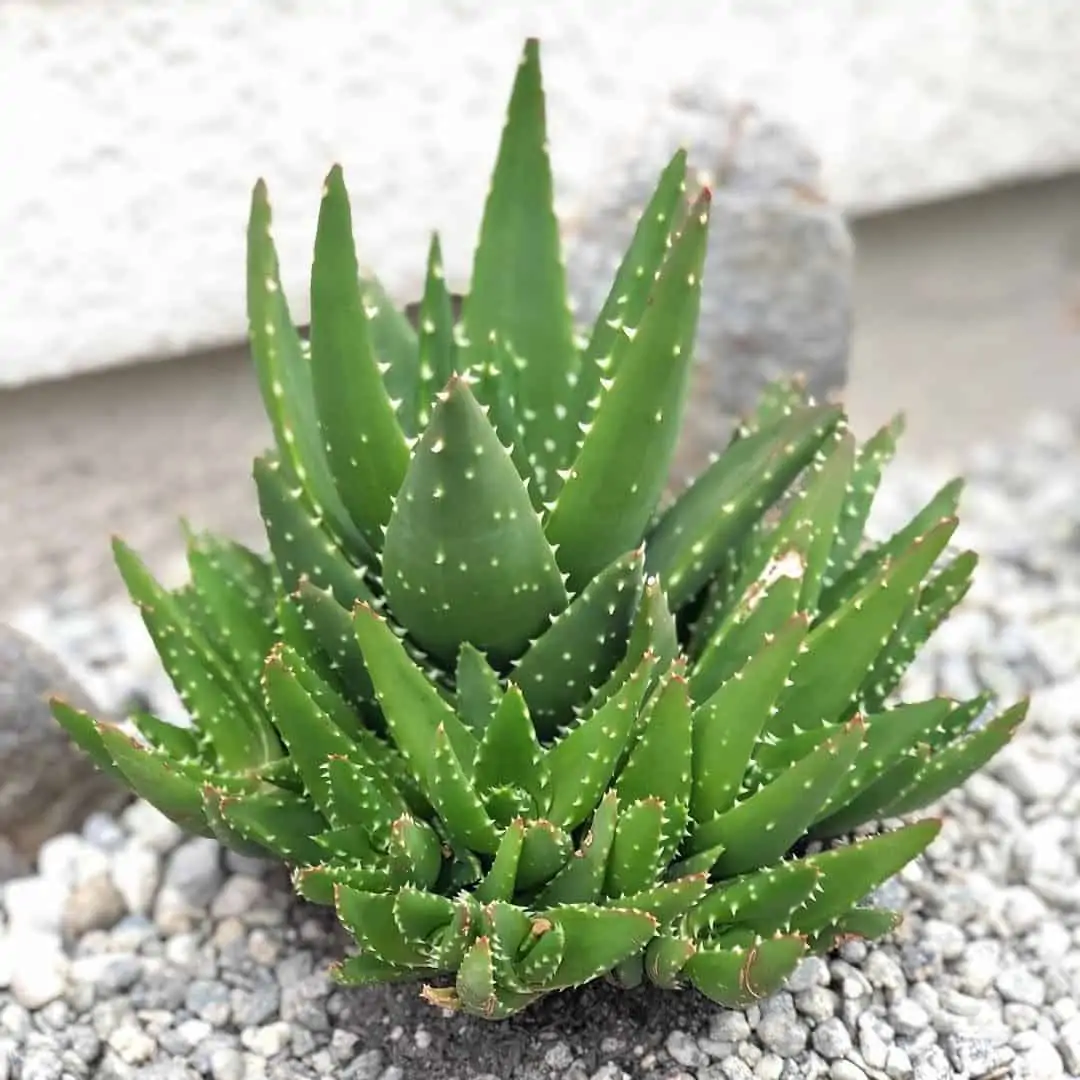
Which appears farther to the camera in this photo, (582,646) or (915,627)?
(915,627)

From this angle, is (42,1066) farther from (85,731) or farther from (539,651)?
(539,651)

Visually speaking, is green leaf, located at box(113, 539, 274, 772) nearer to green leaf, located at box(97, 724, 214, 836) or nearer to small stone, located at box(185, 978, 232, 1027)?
green leaf, located at box(97, 724, 214, 836)

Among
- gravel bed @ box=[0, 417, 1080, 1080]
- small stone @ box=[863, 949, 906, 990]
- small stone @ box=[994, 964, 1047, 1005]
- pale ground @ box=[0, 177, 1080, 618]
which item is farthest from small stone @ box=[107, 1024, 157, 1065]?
pale ground @ box=[0, 177, 1080, 618]

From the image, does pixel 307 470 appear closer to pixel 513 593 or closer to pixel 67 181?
pixel 513 593

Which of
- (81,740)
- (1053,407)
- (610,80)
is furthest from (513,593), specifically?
(1053,407)

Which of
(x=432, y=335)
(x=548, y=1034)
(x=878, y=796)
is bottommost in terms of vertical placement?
(x=548, y=1034)

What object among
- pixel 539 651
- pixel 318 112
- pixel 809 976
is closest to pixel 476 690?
pixel 539 651

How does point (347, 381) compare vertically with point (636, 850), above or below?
above

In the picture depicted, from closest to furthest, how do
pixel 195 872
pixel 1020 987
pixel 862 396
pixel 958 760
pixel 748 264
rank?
pixel 958 760, pixel 1020 987, pixel 195 872, pixel 748 264, pixel 862 396
